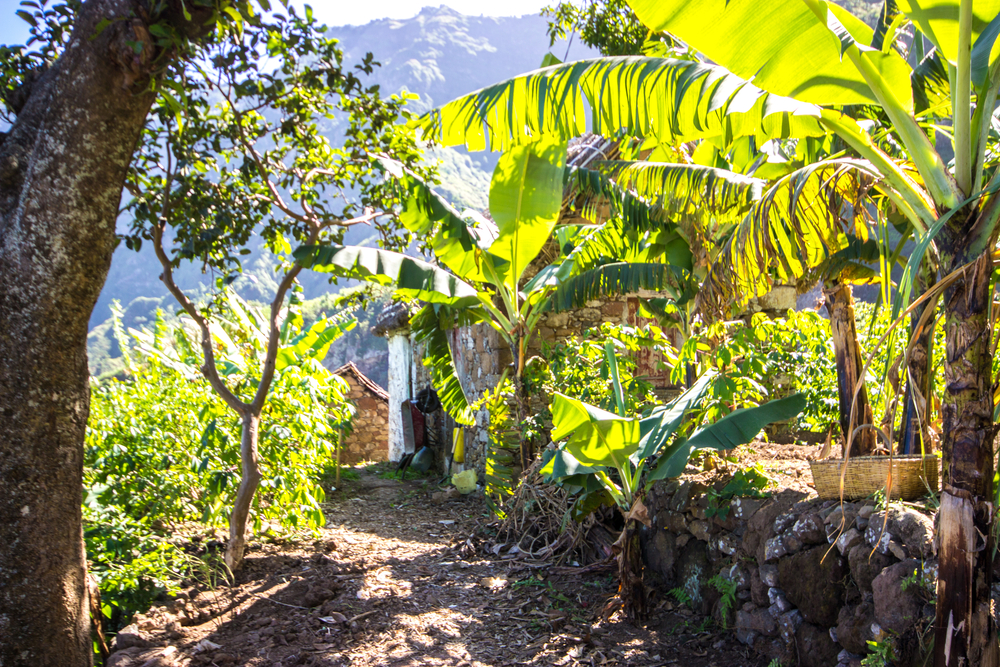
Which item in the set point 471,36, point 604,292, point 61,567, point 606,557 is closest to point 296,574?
point 61,567

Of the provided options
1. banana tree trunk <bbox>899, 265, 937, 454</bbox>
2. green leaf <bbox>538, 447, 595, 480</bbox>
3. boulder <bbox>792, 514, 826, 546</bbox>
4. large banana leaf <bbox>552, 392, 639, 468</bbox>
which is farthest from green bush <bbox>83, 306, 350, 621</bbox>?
banana tree trunk <bbox>899, 265, 937, 454</bbox>

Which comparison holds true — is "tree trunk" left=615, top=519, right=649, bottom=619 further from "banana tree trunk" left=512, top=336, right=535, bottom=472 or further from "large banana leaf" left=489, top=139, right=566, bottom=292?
"large banana leaf" left=489, top=139, right=566, bottom=292

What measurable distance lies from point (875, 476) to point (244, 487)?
402 cm

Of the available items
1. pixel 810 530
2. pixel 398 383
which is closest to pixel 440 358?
pixel 810 530

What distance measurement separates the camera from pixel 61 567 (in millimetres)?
2809

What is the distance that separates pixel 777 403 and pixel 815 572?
3.03 feet

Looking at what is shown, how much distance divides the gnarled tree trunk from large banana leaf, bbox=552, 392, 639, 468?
242 cm

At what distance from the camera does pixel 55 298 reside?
276 cm

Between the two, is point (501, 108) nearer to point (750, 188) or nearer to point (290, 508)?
point (750, 188)

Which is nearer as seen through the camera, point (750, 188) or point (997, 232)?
point (997, 232)

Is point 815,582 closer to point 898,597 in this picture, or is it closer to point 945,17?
point 898,597

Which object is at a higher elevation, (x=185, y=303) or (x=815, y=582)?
(x=185, y=303)

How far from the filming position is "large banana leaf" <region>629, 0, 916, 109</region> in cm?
239

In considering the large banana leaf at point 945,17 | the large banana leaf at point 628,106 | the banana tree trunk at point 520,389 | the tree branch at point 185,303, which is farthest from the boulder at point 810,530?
the tree branch at point 185,303
